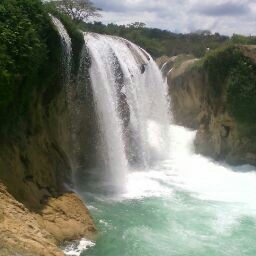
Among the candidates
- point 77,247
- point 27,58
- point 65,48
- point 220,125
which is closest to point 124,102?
point 220,125

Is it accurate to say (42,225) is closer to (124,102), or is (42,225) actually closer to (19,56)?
(19,56)

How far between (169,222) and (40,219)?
390cm

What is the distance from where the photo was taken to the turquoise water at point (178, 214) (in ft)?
36.4

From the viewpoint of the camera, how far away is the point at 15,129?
1145 centimetres

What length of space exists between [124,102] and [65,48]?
567 cm

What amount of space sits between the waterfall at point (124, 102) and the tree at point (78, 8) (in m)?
8.83

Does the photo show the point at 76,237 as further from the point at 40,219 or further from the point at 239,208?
the point at 239,208

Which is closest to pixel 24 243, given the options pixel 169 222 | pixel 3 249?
pixel 3 249

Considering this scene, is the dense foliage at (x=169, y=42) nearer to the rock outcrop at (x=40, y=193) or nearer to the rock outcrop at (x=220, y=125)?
the rock outcrop at (x=220, y=125)

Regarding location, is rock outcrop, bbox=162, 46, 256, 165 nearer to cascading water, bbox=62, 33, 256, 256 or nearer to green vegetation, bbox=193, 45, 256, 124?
green vegetation, bbox=193, 45, 256, 124

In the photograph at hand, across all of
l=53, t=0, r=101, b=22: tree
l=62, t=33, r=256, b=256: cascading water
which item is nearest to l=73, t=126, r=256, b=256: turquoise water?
l=62, t=33, r=256, b=256: cascading water

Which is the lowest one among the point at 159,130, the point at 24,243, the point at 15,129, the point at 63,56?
the point at 159,130

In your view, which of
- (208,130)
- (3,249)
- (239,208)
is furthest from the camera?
(208,130)

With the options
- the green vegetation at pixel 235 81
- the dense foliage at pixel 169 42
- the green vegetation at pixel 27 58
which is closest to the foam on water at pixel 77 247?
the green vegetation at pixel 27 58
